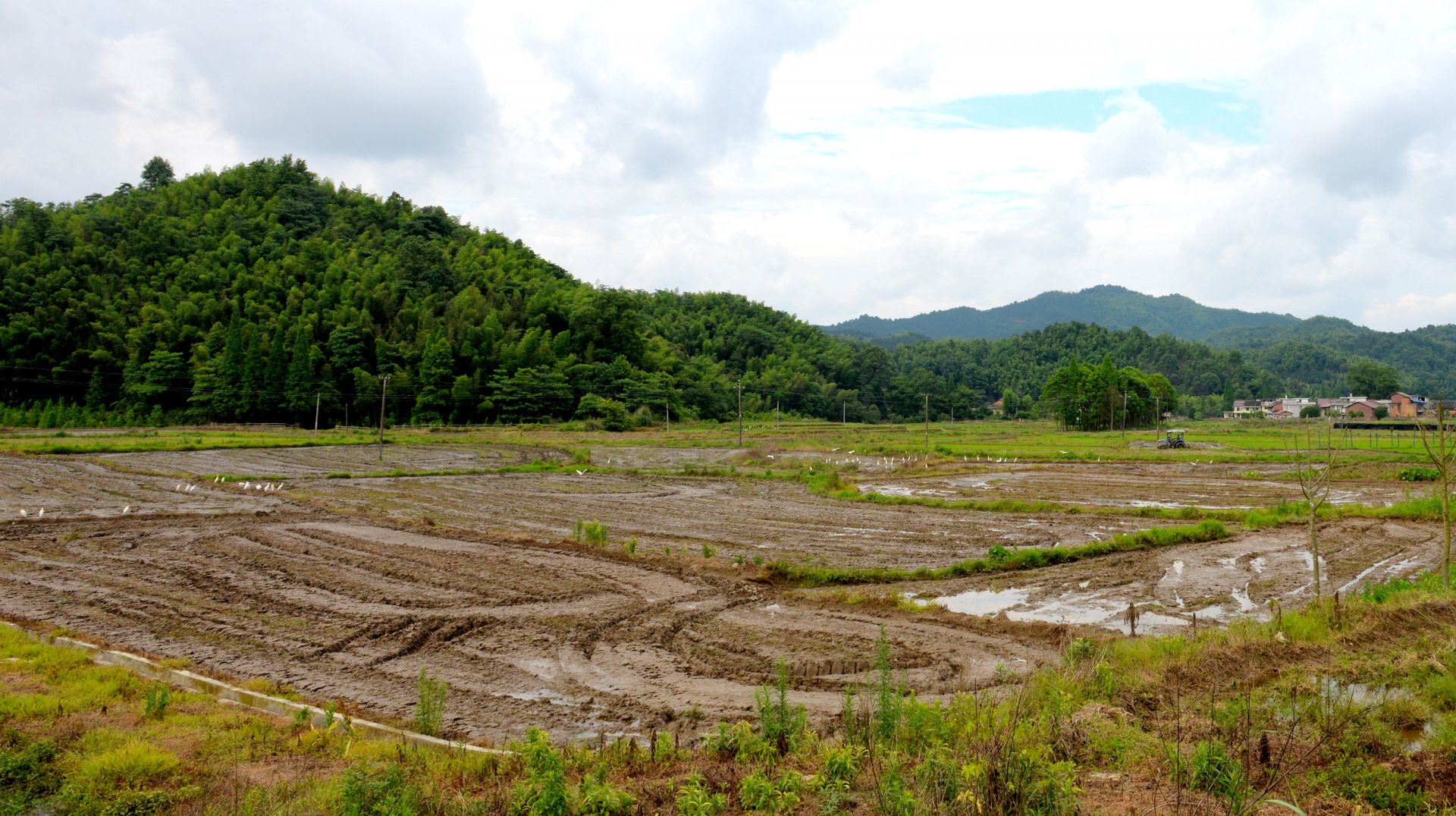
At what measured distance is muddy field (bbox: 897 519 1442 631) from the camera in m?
12.9

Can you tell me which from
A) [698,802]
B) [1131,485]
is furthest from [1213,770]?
[1131,485]

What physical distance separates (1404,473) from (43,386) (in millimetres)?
96601

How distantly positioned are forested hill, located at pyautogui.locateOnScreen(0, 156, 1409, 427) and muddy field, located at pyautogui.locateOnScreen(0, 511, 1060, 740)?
61288 millimetres

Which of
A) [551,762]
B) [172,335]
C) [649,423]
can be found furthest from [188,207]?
[551,762]

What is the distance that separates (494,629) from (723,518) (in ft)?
40.5

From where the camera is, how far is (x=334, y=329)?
79562 mm

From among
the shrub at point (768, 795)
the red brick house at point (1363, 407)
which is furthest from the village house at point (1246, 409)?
the shrub at point (768, 795)

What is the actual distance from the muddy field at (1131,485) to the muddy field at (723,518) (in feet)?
14.9

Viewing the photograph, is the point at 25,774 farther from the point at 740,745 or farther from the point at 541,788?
the point at 740,745

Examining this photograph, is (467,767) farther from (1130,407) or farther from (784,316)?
(784,316)

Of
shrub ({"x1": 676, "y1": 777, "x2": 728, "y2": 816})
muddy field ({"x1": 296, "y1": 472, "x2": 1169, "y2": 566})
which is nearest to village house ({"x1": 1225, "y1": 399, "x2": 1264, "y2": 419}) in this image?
muddy field ({"x1": 296, "y1": 472, "x2": 1169, "y2": 566})

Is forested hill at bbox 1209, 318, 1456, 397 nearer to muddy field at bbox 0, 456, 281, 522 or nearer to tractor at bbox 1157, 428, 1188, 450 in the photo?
tractor at bbox 1157, 428, 1188, 450

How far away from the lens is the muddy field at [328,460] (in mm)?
36250

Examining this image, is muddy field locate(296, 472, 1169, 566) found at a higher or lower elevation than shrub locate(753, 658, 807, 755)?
lower
